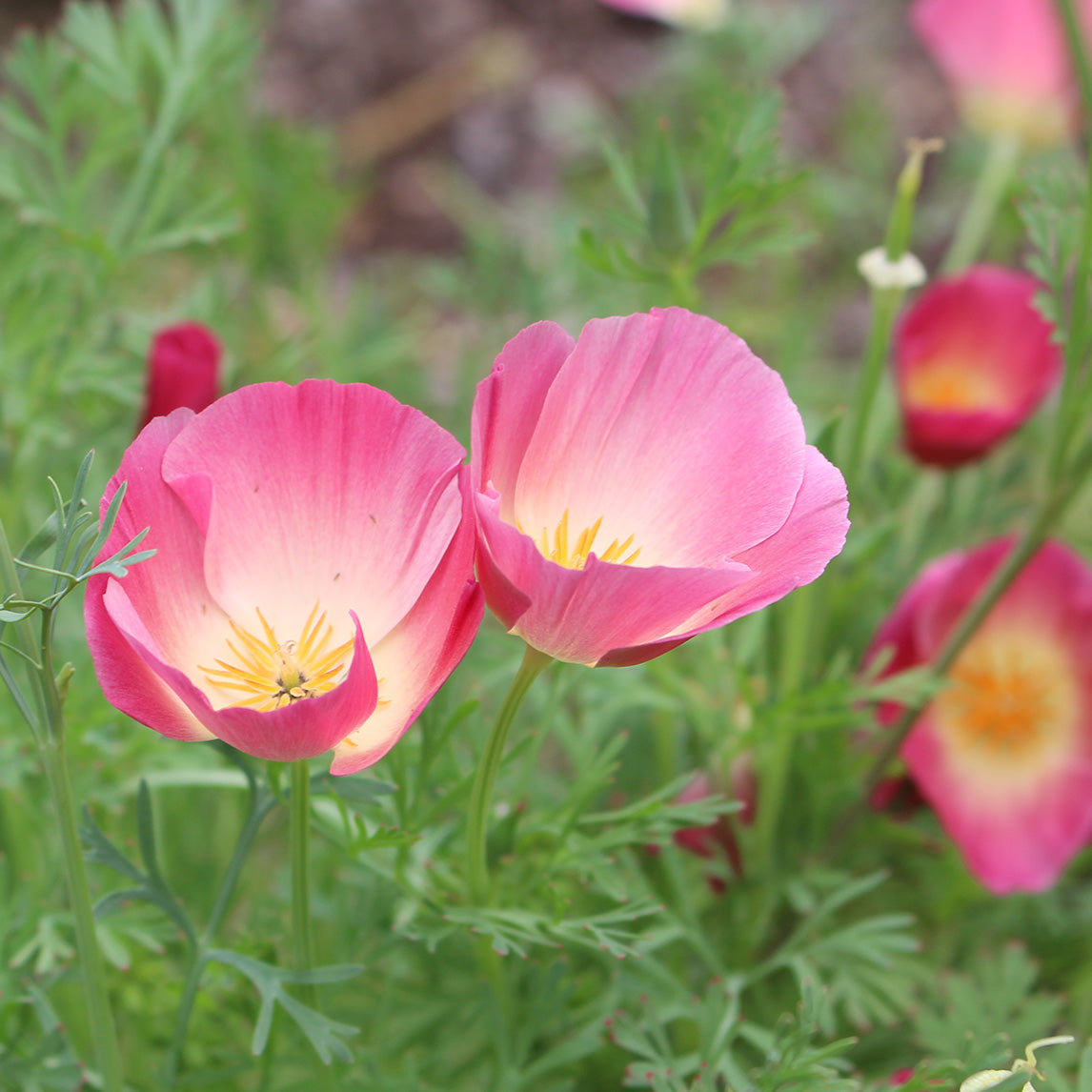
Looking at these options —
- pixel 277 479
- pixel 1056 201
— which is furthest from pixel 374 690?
pixel 1056 201

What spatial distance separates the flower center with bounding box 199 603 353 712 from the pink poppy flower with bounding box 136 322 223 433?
0.77ft

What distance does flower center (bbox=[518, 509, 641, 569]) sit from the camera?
0.44 meters

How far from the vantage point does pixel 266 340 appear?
3.82 feet

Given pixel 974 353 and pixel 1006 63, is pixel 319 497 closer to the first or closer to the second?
pixel 974 353

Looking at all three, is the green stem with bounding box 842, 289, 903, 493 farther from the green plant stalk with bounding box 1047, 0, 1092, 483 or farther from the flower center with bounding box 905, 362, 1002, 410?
the flower center with bounding box 905, 362, 1002, 410

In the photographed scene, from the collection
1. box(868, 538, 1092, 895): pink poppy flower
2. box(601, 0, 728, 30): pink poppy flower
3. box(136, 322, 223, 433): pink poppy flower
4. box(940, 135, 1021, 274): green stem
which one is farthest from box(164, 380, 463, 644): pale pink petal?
box(601, 0, 728, 30): pink poppy flower

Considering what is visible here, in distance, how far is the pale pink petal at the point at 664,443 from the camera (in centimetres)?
42

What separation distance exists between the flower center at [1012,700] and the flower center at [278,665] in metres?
0.49

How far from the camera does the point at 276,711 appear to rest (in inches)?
13.7

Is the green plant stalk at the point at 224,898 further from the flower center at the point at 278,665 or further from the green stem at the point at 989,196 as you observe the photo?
the green stem at the point at 989,196

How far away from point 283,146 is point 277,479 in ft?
3.00

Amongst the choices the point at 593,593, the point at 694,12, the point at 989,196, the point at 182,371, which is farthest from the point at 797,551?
the point at 694,12

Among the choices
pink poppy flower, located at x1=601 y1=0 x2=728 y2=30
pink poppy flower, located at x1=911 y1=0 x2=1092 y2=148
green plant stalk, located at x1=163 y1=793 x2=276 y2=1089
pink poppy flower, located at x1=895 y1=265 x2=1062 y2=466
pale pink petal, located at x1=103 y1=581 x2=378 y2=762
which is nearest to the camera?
pale pink petal, located at x1=103 y1=581 x2=378 y2=762

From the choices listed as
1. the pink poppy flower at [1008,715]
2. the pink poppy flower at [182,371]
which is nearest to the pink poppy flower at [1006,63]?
the pink poppy flower at [1008,715]
